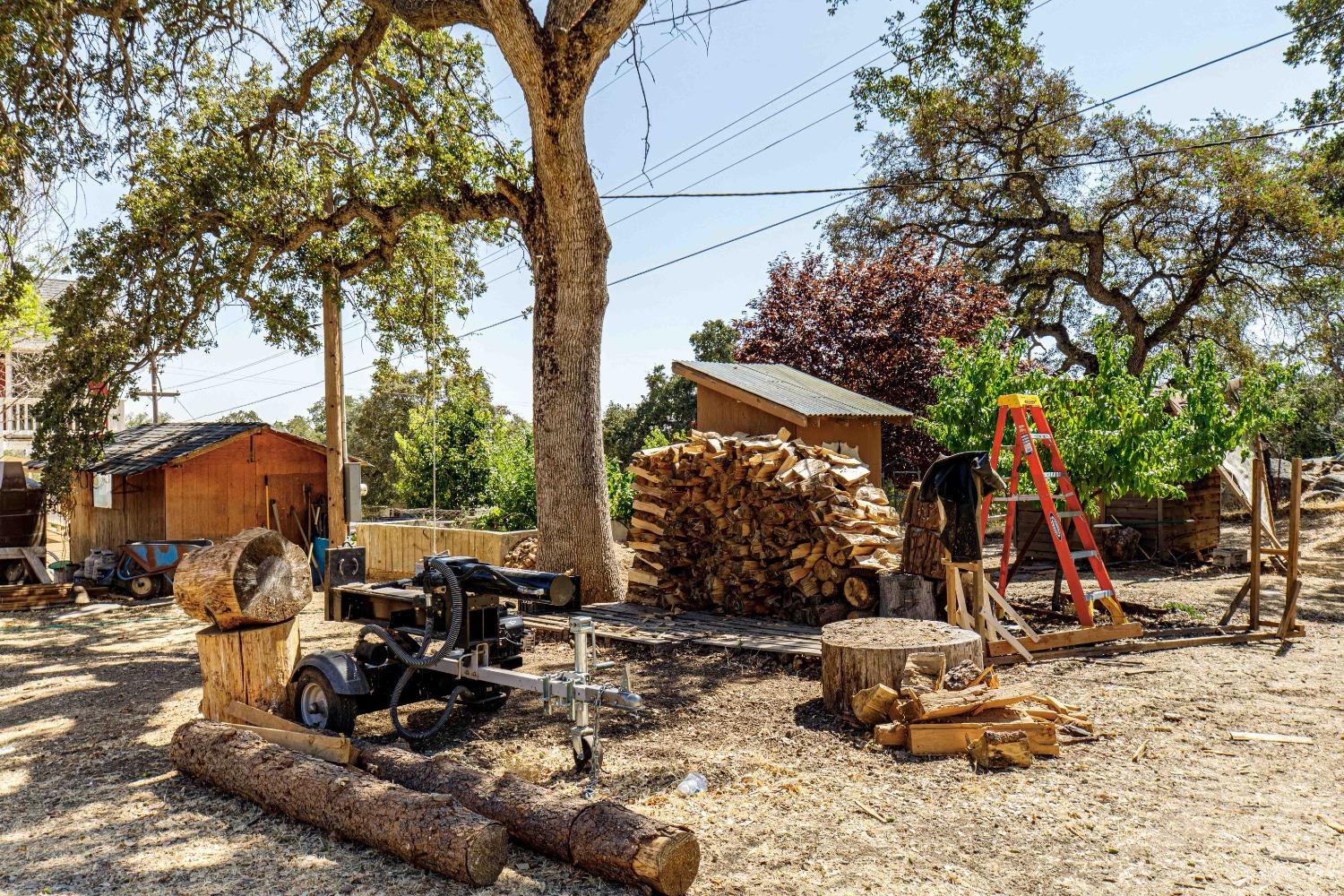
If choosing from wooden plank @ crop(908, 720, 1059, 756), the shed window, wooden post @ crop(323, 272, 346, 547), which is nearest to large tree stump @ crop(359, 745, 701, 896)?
wooden plank @ crop(908, 720, 1059, 756)

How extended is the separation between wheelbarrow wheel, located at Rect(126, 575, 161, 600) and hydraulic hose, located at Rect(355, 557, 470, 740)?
10.8 metres

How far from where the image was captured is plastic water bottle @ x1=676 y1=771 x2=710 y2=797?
4.88 metres

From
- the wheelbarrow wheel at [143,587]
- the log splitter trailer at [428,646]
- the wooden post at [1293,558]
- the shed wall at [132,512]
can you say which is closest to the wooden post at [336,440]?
the wheelbarrow wheel at [143,587]

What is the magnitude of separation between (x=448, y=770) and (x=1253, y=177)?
2206cm

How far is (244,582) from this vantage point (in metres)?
5.76

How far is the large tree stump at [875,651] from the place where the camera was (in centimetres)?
612

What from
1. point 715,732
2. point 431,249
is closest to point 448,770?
point 715,732

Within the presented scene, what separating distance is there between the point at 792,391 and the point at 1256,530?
276 inches

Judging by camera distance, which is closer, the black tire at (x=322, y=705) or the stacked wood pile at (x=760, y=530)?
the black tire at (x=322, y=705)

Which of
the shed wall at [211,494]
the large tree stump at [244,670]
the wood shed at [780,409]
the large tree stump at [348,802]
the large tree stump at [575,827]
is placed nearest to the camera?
the large tree stump at [575,827]

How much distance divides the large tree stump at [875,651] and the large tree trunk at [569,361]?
15.7ft

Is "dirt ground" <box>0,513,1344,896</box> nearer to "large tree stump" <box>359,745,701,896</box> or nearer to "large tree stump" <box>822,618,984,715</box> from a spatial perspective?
"large tree stump" <box>359,745,701,896</box>

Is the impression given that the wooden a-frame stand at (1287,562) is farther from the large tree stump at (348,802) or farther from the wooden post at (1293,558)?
the large tree stump at (348,802)

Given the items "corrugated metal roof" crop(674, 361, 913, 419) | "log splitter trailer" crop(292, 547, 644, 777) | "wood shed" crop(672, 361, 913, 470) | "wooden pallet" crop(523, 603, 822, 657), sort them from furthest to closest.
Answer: "corrugated metal roof" crop(674, 361, 913, 419)
"wood shed" crop(672, 361, 913, 470)
"wooden pallet" crop(523, 603, 822, 657)
"log splitter trailer" crop(292, 547, 644, 777)
